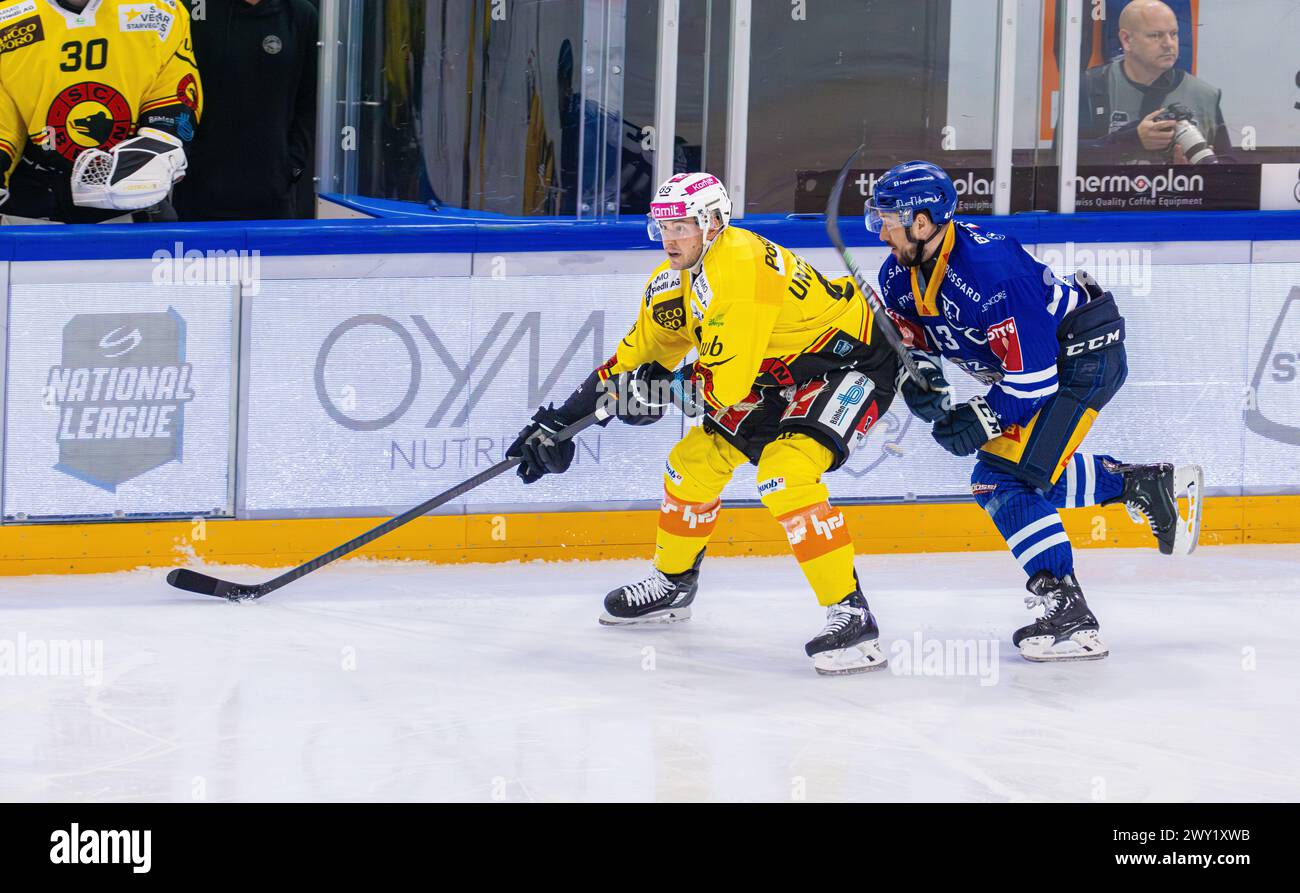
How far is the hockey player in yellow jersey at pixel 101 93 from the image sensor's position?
16.9ft

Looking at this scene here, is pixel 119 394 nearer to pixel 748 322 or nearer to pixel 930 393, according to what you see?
pixel 748 322

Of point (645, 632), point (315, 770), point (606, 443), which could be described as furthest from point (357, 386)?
point (315, 770)

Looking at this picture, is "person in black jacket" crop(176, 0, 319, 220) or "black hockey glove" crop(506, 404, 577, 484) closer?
"black hockey glove" crop(506, 404, 577, 484)

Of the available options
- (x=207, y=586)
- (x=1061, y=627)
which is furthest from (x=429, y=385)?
(x=1061, y=627)

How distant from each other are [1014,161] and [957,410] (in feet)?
6.04

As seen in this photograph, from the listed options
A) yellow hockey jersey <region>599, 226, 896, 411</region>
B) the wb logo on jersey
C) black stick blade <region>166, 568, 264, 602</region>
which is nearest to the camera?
yellow hockey jersey <region>599, 226, 896, 411</region>

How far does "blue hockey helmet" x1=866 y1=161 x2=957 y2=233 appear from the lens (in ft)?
11.5

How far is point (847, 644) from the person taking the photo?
3.48 m

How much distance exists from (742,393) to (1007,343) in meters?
0.61

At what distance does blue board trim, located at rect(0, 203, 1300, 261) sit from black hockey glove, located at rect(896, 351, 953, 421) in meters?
1.26

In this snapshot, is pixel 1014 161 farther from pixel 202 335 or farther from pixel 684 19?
pixel 202 335

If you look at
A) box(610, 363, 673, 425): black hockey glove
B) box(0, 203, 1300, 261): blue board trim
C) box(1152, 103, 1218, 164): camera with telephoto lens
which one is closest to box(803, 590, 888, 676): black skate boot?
box(610, 363, 673, 425): black hockey glove

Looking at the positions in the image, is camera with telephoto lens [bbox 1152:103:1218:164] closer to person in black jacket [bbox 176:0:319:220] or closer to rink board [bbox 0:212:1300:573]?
rink board [bbox 0:212:1300:573]

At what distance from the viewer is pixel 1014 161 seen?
518 cm
